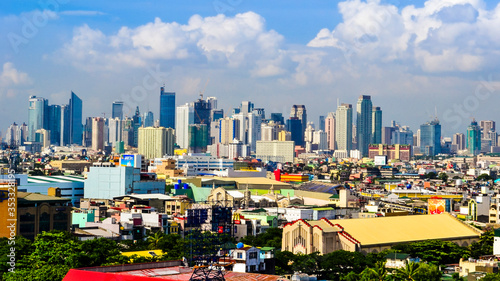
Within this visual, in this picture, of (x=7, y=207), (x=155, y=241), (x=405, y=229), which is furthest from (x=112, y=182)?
(x=405, y=229)

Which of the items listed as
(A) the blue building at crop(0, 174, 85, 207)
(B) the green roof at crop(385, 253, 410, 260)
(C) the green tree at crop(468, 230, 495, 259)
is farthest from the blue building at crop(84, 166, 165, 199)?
(B) the green roof at crop(385, 253, 410, 260)

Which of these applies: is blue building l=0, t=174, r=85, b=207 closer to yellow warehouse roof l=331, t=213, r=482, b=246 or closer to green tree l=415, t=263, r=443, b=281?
yellow warehouse roof l=331, t=213, r=482, b=246

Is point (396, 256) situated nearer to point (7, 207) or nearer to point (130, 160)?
point (7, 207)

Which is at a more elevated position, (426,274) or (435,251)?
(426,274)

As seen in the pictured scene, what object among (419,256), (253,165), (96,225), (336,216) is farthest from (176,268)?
(253,165)

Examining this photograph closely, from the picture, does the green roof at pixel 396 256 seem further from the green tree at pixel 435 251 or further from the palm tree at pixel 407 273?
the palm tree at pixel 407 273

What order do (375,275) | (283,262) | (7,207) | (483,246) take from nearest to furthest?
(375,275)
(283,262)
(7,207)
(483,246)

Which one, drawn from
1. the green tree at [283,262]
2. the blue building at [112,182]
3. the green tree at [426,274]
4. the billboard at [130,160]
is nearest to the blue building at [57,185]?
the blue building at [112,182]
